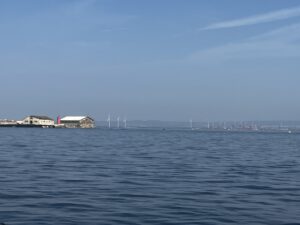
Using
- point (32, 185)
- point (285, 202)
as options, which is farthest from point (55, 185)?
point (285, 202)

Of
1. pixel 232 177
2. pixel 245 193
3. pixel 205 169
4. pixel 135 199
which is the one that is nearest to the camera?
pixel 135 199

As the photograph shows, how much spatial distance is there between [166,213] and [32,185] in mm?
8710

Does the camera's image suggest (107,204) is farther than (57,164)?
No

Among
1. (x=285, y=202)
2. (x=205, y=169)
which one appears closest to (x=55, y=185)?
(x=285, y=202)

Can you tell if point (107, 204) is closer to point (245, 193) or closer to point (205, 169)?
point (245, 193)

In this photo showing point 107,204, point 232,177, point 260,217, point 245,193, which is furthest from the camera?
point 232,177

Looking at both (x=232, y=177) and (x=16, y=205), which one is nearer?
(x=16, y=205)

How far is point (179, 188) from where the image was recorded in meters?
24.1

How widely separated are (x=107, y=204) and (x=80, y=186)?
16.7 feet

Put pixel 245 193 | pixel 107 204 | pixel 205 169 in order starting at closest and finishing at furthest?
1. pixel 107 204
2. pixel 245 193
3. pixel 205 169

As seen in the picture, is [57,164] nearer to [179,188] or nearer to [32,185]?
[32,185]

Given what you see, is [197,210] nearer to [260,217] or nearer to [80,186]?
[260,217]

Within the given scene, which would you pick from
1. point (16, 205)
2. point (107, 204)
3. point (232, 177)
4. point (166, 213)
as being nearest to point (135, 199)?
point (107, 204)

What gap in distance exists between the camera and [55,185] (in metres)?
24.1
